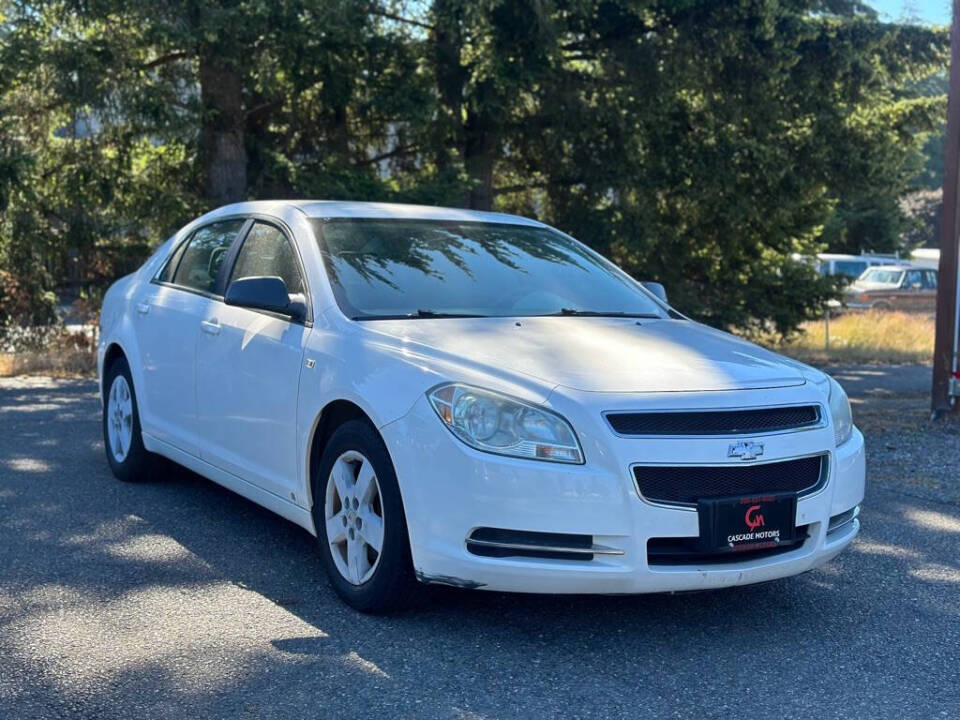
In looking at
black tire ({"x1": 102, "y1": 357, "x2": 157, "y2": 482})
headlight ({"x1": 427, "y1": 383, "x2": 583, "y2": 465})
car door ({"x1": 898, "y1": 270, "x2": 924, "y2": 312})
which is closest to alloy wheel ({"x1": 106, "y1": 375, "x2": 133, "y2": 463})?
black tire ({"x1": 102, "y1": 357, "x2": 157, "y2": 482})

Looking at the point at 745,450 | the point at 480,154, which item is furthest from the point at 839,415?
the point at 480,154

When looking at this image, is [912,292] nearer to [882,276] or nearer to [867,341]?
[882,276]

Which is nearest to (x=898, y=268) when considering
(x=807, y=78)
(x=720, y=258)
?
(x=720, y=258)

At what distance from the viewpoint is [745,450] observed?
14.0 feet

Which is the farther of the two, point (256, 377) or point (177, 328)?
point (177, 328)

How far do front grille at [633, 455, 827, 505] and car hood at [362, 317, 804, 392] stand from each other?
0.31 meters

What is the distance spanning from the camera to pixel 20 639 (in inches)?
168

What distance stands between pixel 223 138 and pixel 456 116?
3.00 metres

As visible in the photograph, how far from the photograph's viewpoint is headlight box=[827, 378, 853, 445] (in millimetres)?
4777

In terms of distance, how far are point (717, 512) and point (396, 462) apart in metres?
1.17

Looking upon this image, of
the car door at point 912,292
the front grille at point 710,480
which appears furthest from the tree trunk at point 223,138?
the car door at point 912,292

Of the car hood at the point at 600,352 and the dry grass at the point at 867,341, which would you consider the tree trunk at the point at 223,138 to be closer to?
the dry grass at the point at 867,341

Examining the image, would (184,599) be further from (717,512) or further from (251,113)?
(251,113)

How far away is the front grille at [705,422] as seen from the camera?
418cm
